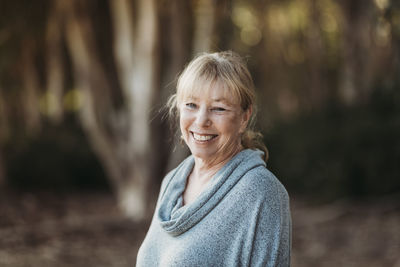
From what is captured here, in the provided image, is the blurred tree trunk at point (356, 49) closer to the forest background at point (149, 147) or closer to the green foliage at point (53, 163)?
the forest background at point (149, 147)

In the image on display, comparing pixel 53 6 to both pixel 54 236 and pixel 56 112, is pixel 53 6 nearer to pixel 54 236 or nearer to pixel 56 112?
pixel 54 236

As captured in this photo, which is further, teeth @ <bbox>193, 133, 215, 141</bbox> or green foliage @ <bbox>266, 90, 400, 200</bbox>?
green foliage @ <bbox>266, 90, 400, 200</bbox>

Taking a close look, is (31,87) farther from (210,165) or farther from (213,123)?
(213,123)

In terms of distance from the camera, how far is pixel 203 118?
2025mm

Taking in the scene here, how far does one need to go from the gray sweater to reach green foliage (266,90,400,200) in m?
6.78

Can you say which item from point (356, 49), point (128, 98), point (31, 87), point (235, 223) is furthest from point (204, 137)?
point (31, 87)

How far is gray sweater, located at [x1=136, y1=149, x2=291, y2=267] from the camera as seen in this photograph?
186 cm

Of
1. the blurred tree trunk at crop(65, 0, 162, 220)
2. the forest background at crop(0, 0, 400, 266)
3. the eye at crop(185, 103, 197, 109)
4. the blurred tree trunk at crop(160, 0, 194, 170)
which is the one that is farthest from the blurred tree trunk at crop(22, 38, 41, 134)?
the eye at crop(185, 103, 197, 109)

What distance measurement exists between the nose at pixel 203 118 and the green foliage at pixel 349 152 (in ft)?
22.3

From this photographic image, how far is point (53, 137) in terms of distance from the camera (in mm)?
12281

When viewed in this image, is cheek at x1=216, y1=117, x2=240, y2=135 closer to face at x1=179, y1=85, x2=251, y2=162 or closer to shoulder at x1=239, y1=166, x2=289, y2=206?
face at x1=179, y1=85, x2=251, y2=162

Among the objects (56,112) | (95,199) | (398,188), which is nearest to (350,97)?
(398,188)

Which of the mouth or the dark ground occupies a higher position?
the mouth

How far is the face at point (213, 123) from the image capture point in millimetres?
2014
